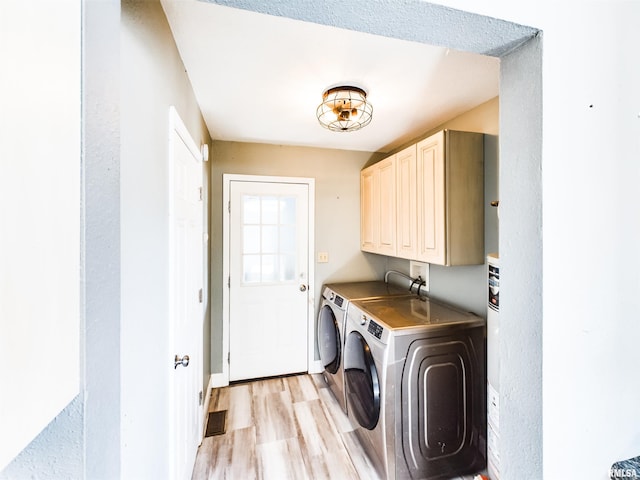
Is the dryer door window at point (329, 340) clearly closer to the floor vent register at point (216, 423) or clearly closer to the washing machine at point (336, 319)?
the washing machine at point (336, 319)

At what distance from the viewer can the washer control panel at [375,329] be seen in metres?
1.65

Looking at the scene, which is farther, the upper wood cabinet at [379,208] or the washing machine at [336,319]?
the upper wood cabinet at [379,208]

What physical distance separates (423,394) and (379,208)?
5.19ft

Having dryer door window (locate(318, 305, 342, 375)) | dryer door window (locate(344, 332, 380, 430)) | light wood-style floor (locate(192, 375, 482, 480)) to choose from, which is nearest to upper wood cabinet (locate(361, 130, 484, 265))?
dryer door window (locate(344, 332, 380, 430))

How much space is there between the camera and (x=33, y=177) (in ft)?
1.03

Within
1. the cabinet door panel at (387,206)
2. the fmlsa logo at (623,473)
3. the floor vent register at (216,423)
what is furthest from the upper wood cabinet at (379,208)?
the floor vent register at (216,423)

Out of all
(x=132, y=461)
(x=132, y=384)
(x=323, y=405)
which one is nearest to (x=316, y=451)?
(x=323, y=405)

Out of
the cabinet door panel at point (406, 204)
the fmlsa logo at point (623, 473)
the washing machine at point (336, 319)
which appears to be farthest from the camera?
the washing machine at point (336, 319)

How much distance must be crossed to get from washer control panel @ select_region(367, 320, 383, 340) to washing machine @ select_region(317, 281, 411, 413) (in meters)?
0.42

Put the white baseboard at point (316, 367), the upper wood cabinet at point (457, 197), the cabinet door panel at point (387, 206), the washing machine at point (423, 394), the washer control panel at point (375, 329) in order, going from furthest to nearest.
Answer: the white baseboard at point (316, 367) < the cabinet door panel at point (387, 206) < the upper wood cabinet at point (457, 197) < the washer control panel at point (375, 329) < the washing machine at point (423, 394)

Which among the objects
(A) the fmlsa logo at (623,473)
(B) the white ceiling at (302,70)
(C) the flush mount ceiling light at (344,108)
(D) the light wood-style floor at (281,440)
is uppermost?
(B) the white ceiling at (302,70)

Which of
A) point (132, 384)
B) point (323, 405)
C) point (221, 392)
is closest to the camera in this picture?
point (132, 384)

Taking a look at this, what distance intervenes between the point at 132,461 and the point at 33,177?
0.89 metres

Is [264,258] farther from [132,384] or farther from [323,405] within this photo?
[132,384]
